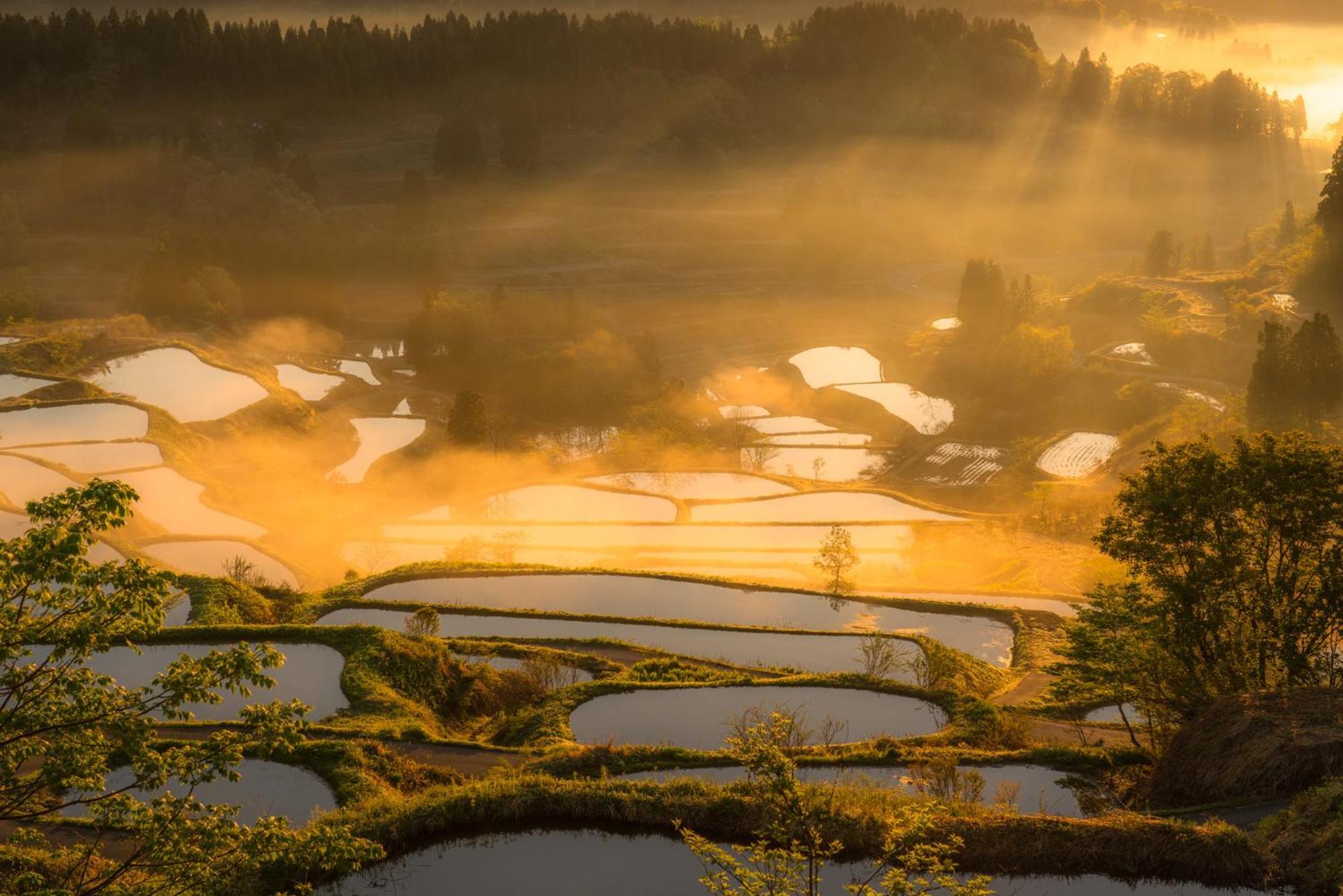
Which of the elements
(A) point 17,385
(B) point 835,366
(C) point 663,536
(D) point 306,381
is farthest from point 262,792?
(B) point 835,366

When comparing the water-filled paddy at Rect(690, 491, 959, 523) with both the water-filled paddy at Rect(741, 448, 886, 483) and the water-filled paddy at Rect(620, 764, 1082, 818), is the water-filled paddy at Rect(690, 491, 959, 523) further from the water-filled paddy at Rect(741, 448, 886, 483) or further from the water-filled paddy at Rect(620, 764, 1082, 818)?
the water-filled paddy at Rect(620, 764, 1082, 818)

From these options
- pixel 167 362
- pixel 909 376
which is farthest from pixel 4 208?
pixel 909 376

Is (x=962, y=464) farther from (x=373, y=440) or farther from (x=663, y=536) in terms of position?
(x=373, y=440)

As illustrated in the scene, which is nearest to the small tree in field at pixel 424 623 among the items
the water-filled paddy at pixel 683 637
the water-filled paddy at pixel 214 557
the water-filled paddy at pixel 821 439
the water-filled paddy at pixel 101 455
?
the water-filled paddy at pixel 683 637

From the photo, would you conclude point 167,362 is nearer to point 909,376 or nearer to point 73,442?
point 73,442

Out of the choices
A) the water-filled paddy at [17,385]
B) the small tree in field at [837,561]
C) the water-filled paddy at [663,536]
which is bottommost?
the water-filled paddy at [663,536]

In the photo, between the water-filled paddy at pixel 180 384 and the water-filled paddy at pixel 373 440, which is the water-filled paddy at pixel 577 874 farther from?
the water-filled paddy at pixel 180 384

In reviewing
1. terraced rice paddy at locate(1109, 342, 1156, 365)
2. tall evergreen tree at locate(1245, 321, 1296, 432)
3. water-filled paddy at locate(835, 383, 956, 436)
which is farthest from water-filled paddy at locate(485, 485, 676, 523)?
terraced rice paddy at locate(1109, 342, 1156, 365)
